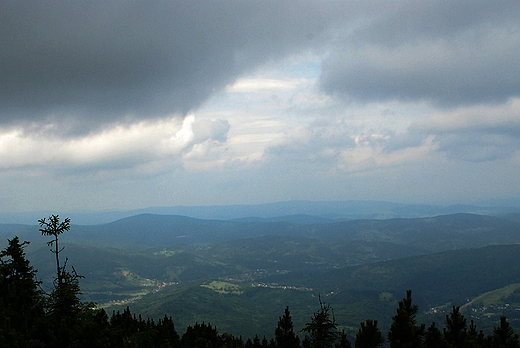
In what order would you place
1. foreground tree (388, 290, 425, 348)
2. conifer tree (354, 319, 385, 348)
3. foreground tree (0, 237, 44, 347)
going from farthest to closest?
foreground tree (0, 237, 44, 347)
conifer tree (354, 319, 385, 348)
foreground tree (388, 290, 425, 348)

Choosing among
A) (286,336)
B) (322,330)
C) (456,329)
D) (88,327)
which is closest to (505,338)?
(456,329)

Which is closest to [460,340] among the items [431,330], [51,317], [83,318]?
[431,330]

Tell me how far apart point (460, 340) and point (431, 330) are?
227cm

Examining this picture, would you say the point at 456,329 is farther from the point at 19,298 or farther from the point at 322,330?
the point at 19,298

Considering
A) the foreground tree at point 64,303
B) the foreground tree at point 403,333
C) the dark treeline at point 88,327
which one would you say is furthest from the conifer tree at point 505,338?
the foreground tree at point 64,303

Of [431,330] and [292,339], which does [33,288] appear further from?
[431,330]

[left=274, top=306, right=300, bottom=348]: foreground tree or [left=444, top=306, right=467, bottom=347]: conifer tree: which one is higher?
[left=444, top=306, right=467, bottom=347]: conifer tree

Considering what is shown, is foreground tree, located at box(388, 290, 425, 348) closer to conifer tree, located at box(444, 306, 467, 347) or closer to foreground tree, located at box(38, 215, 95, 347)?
conifer tree, located at box(444, 306, 467, 347)

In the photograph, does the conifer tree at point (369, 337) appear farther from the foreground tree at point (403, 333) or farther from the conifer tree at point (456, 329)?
the conifer tree at point (456, 329)

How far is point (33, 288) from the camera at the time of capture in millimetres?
35188

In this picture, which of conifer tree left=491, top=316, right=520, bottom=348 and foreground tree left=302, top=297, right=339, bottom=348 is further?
foreground tree left=302, top=297, right=339, bottom=348

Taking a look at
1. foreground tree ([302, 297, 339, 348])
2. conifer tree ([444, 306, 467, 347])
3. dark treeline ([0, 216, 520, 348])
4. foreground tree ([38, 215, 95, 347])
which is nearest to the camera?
dark treeline ([0, 216, 520, 348])

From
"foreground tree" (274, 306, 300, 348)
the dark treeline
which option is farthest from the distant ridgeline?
"foreground tree" (274, 306, 300, 348)

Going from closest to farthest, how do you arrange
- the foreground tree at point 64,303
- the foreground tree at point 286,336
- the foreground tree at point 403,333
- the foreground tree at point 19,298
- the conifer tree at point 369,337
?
1. the foreground tree at point 403,333
2. the conifer tree at point 369,337
3. the foreground tree at point 19,298
4. the foreground tree at point 64,303
5. the foreground tree at point 286,336
